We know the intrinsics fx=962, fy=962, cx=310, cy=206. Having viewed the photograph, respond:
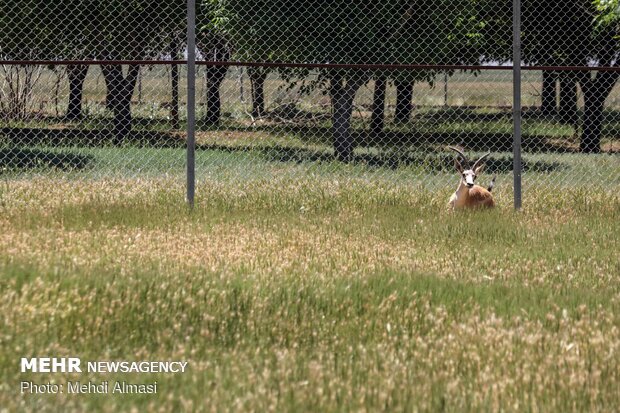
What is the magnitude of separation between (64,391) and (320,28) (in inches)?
572

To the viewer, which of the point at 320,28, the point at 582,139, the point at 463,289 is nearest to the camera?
the point at 463,289

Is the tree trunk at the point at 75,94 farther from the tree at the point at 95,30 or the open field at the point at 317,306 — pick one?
the open field at the point at 317,306

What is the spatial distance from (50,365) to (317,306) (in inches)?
71.2

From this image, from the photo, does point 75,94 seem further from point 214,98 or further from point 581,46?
point 581,46

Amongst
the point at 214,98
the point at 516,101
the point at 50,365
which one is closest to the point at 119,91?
the point at 214,98

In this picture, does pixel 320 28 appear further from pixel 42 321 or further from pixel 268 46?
pixel 42 321

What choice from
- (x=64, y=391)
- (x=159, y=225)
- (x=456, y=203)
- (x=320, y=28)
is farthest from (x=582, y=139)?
(x=64, y=391)

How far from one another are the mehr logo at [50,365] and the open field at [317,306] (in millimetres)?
64

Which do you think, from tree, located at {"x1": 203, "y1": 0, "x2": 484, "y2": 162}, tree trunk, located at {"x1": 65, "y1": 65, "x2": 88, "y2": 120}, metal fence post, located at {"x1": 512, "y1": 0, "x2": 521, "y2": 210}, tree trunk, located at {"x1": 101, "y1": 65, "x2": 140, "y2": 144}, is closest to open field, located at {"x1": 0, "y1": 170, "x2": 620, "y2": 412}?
metal fence post, located at {"x1": 512, "y1": 0, "x2": 521, "y2": 210}

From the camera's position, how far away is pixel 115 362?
463cm

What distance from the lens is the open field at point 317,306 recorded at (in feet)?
14.0

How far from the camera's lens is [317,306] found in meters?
5.80

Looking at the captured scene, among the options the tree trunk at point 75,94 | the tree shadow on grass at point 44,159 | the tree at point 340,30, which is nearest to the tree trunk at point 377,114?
the tree at point 340,30

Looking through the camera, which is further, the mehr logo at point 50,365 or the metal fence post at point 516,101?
the metal fence post at point 516,101
